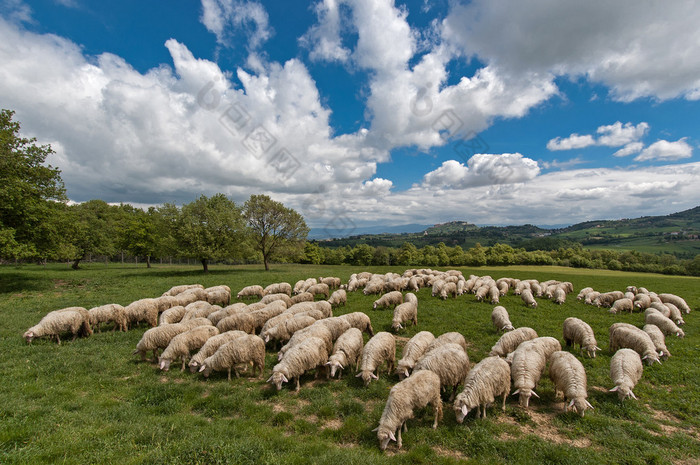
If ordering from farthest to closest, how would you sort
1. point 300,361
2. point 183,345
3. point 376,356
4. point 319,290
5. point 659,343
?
point 319,290, point 659,343, point 183,345, point 376,356, point 300,361

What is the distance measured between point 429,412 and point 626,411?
5279 millimetres

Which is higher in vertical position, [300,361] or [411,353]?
[300,361]

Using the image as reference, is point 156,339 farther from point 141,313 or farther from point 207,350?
point 141,313

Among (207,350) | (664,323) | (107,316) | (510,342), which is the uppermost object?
(107,316)

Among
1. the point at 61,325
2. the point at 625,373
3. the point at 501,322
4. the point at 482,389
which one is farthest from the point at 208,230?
the point at 625,373

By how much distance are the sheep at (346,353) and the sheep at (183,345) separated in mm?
5399

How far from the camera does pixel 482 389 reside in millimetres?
7105

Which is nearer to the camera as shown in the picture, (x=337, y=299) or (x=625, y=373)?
(x=625, y=373)

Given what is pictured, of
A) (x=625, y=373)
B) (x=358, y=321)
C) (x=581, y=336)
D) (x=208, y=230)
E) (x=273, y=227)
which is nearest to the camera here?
(x=625, y=373)

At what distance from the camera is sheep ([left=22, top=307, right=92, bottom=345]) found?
37.1 feet

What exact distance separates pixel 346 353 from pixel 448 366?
344cm

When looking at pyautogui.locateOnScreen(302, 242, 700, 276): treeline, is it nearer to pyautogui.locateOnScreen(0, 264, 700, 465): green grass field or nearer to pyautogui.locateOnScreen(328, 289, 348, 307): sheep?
pyautogui.locateOnScreen(328, 289, 348, 307): sheep

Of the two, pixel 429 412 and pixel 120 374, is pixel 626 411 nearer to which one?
pixel 429 412

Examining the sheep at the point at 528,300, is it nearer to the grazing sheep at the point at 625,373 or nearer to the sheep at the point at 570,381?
the grazing sheep at the point at 625,373
